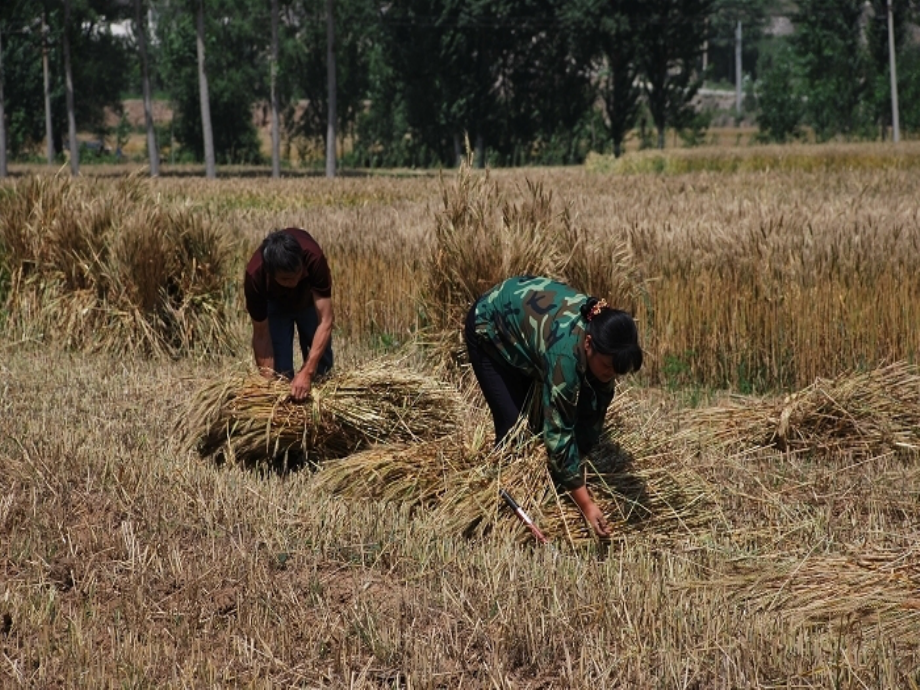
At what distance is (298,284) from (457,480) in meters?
1.90

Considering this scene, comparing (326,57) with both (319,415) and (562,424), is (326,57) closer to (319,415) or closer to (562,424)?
(319,415)

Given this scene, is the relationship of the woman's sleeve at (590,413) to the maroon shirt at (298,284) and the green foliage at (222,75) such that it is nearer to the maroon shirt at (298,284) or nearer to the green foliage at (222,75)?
the maroon shirt at (298,284)

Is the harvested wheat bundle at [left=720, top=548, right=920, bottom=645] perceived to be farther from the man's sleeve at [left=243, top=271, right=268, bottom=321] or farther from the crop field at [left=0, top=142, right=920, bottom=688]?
the man's sleeve at [left=243, top=271, right=268, bottom=321]

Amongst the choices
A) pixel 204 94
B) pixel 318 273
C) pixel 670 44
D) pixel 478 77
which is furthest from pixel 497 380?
pixel 670 44

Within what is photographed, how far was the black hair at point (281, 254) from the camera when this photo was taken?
6.88 meters

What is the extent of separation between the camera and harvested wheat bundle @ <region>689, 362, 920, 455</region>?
24.0 ft

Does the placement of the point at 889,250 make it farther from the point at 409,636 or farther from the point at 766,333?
the point at 409,636

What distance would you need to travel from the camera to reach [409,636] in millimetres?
4512

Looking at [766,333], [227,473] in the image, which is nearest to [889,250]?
[766,333]

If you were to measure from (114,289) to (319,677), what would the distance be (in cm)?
711

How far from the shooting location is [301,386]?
22.7 feet

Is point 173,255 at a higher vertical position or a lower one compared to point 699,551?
higher

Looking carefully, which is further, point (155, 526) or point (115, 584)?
point (155, 526)

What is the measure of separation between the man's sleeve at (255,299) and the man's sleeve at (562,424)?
2558mm
